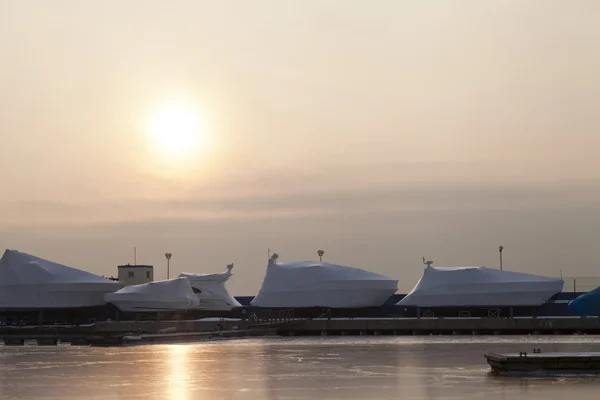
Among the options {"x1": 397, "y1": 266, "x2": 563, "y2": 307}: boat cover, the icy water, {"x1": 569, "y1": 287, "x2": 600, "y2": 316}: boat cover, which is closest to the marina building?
{"x1": 397, "y1": 266, "x2": 563, "y2": 307}: boat cover

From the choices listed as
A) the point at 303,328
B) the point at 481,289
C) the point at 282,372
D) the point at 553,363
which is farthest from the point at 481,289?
the point at 553,363

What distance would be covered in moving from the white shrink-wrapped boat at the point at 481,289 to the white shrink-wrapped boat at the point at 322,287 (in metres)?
4.62

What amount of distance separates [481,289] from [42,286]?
3903 cm

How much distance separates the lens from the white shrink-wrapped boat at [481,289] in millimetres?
97250

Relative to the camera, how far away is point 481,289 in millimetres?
98062

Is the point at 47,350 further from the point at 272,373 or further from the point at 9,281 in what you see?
the point at 9,281

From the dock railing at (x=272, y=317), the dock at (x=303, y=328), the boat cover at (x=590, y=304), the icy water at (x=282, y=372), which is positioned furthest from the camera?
the dock railing at (x=272, y=317)

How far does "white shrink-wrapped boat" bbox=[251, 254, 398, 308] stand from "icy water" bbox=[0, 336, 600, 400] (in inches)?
1076

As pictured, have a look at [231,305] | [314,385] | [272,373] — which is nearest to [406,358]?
[272,373]

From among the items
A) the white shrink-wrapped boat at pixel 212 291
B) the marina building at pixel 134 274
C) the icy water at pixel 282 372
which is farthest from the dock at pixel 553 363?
the marina building at pixel 134 274

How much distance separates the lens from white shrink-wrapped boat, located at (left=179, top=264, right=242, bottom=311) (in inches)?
4156

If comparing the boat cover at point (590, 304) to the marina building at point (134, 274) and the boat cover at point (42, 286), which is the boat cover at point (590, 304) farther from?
the marina building at point (134, 274)

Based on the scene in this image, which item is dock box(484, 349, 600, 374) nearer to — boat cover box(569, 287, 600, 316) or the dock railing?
boat cover box(569, 287, 600, 316)

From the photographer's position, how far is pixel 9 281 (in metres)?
104
